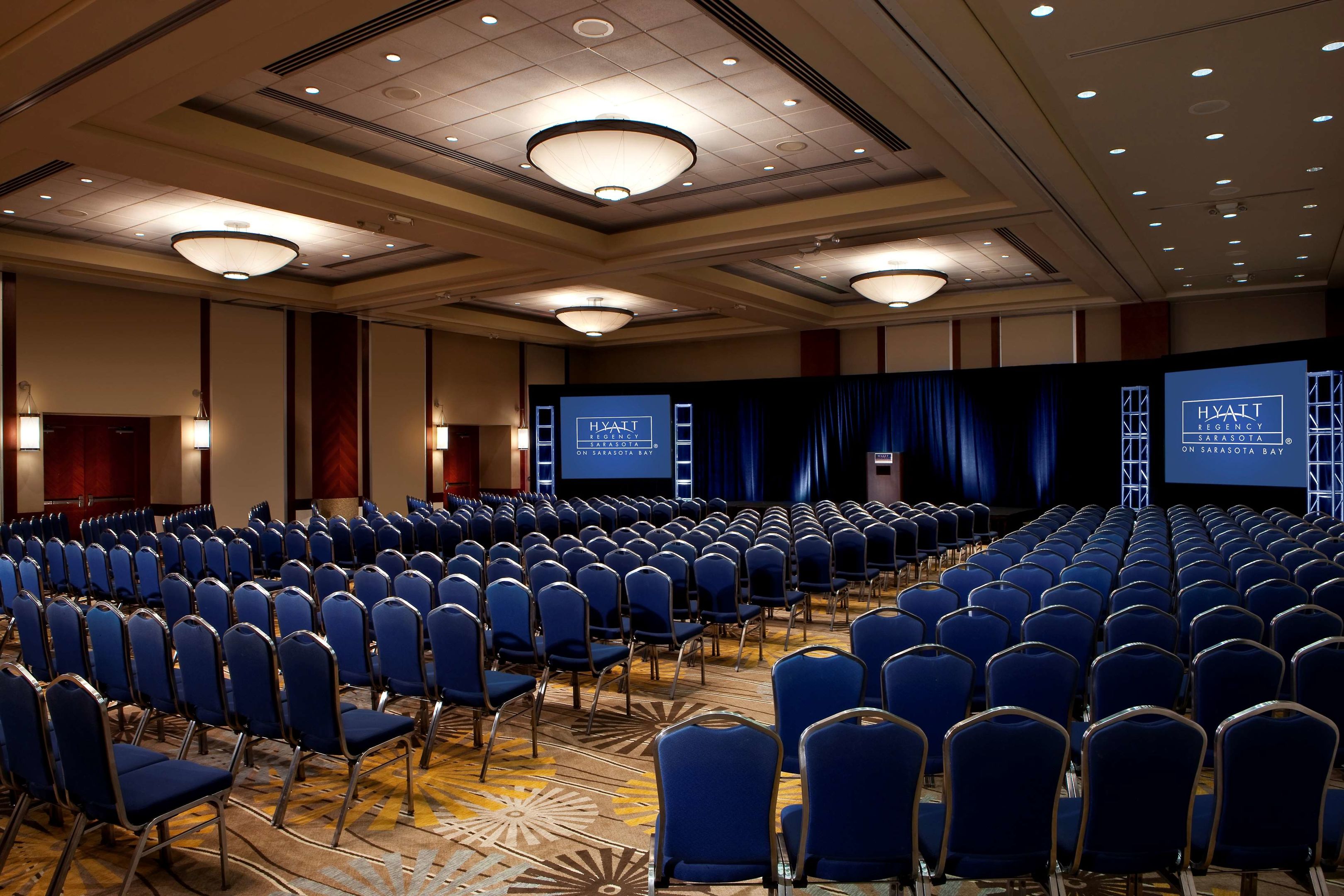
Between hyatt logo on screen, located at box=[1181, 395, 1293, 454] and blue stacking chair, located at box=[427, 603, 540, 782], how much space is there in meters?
12.9

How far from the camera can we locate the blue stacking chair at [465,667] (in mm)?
4852

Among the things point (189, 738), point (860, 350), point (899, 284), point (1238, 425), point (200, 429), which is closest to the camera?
point (189, 738)

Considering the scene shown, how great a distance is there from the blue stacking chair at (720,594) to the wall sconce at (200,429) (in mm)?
11441

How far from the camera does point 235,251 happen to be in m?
10.7

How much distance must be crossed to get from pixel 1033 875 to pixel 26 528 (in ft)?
40.8

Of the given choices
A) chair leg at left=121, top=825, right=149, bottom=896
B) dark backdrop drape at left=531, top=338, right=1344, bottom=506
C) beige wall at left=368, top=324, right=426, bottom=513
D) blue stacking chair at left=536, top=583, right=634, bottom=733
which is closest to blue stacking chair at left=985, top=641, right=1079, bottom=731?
blue stacking chair at left=536, top=583, right=634, bottom=733

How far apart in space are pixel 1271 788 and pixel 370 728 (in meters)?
3.72

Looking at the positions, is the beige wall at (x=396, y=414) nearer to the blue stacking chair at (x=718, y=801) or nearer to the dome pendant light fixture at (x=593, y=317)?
the dome pendant light fixture at (x=593, y=317)

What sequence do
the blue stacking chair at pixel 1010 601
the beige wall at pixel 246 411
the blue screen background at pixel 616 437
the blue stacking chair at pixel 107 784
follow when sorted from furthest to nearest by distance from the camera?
1. the blue screen background at pixel 616 437
2. the beige wall at pixel 246 411
3. the blue stacking chair at pixel 1010 601
4. the blue stacking chair at pixel 107 784

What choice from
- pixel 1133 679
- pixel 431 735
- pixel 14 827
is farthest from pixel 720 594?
pixel 14 827

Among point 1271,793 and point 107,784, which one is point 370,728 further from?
point 1271,793

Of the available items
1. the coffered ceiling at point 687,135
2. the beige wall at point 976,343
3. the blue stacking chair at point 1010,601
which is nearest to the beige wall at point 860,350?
the beige wall at point 976,343

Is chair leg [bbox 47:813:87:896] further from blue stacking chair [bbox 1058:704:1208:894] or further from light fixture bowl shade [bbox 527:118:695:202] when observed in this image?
light fixture bowl shade [bbox 527:118:695:202]

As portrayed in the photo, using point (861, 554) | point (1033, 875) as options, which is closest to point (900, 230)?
point (861, 554)
